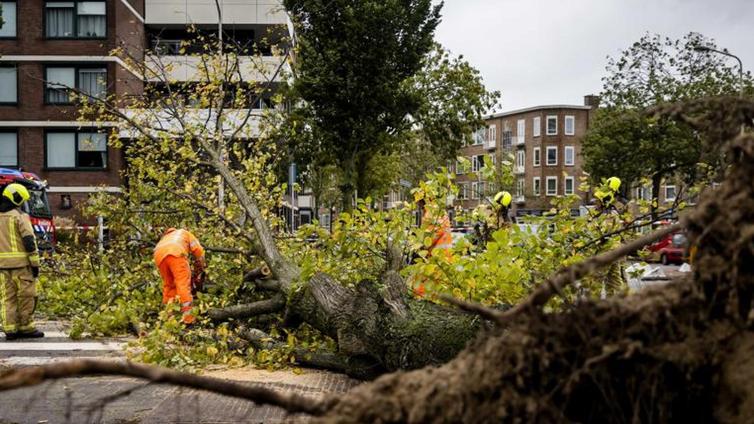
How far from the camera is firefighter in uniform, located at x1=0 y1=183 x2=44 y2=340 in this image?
355 inches

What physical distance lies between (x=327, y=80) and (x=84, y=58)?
575 inches

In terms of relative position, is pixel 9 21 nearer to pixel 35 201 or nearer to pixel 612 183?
pixel 35 201

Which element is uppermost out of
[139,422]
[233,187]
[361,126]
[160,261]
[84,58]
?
[84,58]

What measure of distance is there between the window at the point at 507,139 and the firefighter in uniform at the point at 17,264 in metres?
71.1

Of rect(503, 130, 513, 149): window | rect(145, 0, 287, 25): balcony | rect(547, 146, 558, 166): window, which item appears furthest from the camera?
rect(503, 130, 513, 149): window

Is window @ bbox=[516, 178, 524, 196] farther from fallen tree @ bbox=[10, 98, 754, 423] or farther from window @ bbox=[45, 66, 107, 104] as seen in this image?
fallen tree @ bbox=[10, 98, 754, 423]

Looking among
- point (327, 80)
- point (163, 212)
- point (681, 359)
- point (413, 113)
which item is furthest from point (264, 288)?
point (413, 113)

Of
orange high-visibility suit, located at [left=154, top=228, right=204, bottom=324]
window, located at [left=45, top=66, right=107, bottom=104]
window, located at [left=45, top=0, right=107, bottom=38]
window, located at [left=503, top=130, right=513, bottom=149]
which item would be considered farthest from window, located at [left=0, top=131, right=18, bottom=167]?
window, located at [left=503, top=130, right=513, bottom=149]

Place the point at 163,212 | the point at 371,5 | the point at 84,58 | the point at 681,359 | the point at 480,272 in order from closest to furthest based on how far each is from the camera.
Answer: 1. the point at 681,359
2. the point at 480,272
3. the point at 163,212
4. the point at 371,5
5. the point at 84,58

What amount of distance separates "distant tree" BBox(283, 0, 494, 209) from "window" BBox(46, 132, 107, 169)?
1182 centimetres

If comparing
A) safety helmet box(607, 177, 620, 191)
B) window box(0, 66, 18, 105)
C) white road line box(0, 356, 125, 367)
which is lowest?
white road line box(0, 356, 125, 367)

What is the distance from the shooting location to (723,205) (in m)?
1.79

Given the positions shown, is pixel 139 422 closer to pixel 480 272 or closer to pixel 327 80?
pixel 480 272

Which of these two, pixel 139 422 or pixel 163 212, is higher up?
pixel 163 212
